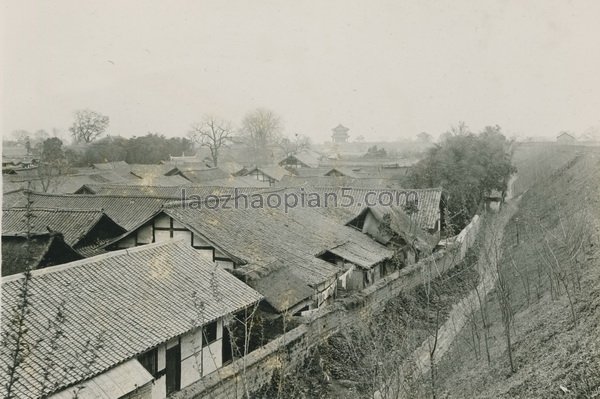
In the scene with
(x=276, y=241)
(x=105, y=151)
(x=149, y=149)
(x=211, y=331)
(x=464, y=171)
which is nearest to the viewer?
(x=211, y=331)

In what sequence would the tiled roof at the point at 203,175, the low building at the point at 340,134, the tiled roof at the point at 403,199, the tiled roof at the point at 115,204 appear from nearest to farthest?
the tiled roof at the point at 403,199
the tiled roof at the point at 115,204
the tiled roof at the point at 203,175
the low building at the point at 340,134

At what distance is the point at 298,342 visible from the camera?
12.8 meters

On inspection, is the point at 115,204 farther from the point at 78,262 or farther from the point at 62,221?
the point at 78,262

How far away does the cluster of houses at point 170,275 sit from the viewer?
357 inches

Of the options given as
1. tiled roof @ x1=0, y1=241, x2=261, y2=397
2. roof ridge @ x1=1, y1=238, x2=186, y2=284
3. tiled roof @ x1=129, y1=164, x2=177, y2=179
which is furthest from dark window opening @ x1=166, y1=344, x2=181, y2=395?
tiled roof @ x1=129, y1=164, x2=177, y2=179

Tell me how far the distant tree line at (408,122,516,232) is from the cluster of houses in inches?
269

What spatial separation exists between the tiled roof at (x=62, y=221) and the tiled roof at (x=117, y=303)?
8211 millimetres

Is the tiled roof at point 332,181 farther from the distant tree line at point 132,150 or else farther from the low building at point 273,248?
the distant tree line at point 132,150

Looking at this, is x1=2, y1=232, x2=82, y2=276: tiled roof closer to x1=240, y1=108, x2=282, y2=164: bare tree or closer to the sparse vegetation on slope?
the sparse vegetation on slope

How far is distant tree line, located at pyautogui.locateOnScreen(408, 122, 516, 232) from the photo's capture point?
1384 inches

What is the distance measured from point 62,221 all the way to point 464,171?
2689cm

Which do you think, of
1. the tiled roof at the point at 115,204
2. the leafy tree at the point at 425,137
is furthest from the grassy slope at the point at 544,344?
the leafy tree at the point at 425,137

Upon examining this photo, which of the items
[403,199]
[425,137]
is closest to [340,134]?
[425,137]

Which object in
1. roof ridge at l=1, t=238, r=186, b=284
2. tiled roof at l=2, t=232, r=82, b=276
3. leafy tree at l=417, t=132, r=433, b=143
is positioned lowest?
leafy tree at l=417, t=132, r=433, b=143
